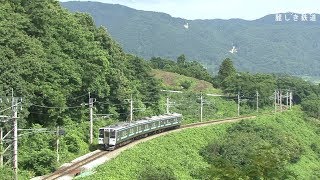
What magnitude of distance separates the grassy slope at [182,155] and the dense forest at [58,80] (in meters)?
4.42

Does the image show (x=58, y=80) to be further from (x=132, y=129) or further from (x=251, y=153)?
(x=251, y=153)

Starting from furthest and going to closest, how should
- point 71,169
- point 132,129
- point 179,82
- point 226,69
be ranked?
point 226,69
point 179,82
point 132,129
point 71,169

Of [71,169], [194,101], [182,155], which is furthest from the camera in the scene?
[194,101]

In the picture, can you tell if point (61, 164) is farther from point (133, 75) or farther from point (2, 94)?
point (133, 75)

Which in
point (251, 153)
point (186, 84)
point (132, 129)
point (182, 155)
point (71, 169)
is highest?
point (186, 84)

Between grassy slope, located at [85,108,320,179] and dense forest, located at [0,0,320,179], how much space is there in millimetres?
4423

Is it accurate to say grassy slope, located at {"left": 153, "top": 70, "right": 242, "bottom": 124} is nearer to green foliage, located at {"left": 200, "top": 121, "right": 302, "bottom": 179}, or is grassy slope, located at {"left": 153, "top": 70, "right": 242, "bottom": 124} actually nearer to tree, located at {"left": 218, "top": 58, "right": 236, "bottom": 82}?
tree, located at {"left": 218, "top": 58, "right": 236, "bottom": 82}

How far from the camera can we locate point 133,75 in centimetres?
6550

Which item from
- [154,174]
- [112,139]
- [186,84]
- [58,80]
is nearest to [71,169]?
[154,174]

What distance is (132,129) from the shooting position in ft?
142

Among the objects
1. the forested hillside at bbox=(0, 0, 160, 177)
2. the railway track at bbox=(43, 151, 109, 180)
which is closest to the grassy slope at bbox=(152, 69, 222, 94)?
the forested hillside at bbox=(0, 0, 160, 177)

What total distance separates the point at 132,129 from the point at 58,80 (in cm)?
774

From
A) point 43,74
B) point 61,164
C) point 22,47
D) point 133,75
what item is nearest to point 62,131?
point 61,164

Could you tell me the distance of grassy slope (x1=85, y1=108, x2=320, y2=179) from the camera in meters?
32.7
